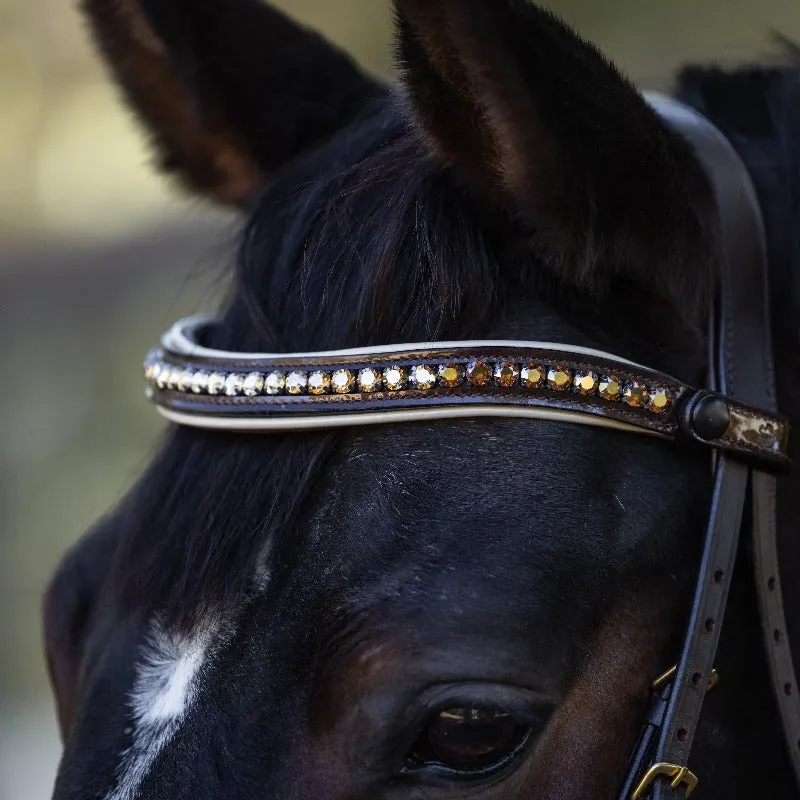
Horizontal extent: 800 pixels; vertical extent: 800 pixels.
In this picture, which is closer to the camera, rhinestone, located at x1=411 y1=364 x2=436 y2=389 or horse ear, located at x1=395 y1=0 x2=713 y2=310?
horse ear, located at x1=395 y1=0 x2=713 y2=310

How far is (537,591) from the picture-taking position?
36.9 inches

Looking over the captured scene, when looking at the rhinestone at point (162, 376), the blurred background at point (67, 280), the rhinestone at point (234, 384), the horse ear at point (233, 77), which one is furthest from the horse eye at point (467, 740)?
the blurred background at point (67, 280)

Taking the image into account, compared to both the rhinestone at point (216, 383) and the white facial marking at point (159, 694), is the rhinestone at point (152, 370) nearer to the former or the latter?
the rhinestone at point (216, 383)

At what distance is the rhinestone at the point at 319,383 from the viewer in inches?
39.5

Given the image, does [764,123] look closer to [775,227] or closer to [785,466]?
[775,227]

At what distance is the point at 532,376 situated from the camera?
99cm

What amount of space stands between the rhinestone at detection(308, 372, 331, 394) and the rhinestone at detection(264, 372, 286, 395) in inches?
1.2

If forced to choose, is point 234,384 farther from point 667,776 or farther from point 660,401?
point 667,776

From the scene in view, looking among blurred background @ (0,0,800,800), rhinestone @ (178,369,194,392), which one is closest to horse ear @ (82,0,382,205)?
rhinestone @ (178,369,194,392)

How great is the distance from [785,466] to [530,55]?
50 centimetres

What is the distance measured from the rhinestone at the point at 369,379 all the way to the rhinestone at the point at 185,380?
224 millimetres

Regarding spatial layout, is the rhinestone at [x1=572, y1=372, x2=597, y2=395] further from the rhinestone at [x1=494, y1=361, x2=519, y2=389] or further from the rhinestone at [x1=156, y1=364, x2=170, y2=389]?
the rhinestone at [x1=156, y1=364, x2=170, y2=389]

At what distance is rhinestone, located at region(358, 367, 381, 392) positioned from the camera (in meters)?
0.99

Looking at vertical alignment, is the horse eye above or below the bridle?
below
